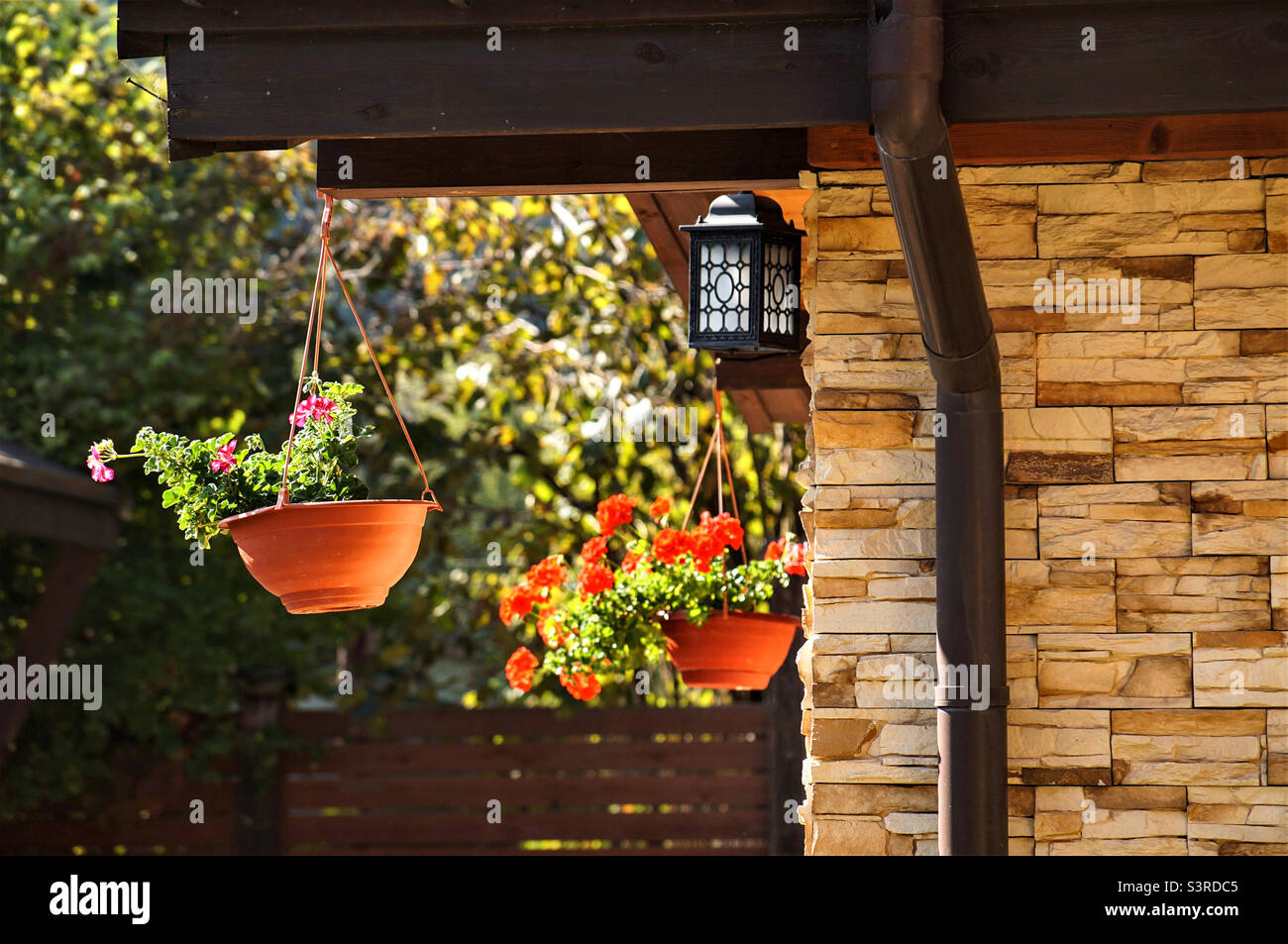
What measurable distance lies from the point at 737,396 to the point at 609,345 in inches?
85.3

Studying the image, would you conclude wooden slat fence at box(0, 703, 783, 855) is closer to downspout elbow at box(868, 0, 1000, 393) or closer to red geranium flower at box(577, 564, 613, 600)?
red geranium flower at box(577, 564, 613, 600)

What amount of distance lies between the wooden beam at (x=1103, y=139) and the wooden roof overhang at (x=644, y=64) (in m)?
0.22

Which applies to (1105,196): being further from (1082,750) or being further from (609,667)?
(609,667)

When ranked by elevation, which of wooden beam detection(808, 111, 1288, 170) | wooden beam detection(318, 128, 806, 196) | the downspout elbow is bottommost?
the downspout elbow

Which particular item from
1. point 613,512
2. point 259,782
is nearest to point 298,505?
point 613,512

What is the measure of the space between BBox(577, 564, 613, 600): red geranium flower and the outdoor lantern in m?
0.72

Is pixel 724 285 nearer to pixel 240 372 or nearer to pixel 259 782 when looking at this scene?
pixel 240 372

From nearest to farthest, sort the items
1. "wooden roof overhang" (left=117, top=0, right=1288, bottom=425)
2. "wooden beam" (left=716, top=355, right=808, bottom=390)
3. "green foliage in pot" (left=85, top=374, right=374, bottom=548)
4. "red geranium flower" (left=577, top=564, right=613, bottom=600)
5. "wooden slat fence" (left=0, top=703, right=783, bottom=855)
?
1. "wooden roof overhang" (left=117, top=0, right=1288, bottom=425)
2. "green foliage in pot" (left=85, top=374, right=374, bottom=548)
3. "red geranium flower" (left=577, top=564, right=613, bottom=600)
4. "wooden beam" (left=716, top=355, right=808, bottom=390)
5. "wooden slat fence" (left=0, top=703, right=783, bottom=855)

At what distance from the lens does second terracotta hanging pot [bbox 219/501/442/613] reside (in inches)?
98.8

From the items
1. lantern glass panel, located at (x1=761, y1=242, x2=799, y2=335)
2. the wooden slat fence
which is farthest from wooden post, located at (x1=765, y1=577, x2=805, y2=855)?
lantern glass panel, located at (x1=761, y1=242, x2=799, y2=335)

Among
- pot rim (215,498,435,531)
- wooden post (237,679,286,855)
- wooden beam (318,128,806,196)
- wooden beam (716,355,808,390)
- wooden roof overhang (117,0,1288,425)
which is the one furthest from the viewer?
wooden post (237,679,286,855)

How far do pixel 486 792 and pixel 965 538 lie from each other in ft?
15.8

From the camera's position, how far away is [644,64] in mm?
2309

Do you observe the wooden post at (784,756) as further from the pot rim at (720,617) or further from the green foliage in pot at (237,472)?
the green foliage in pot at (237,472)
